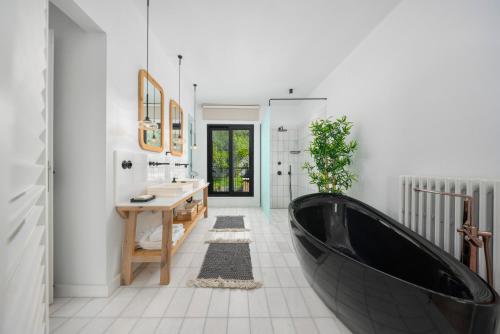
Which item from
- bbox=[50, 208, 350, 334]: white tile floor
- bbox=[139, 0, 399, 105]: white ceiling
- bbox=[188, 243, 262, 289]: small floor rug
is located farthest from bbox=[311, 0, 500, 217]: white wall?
bbox=[188, 243, 262, 289]: small floor rug

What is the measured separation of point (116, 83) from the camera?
177 cm

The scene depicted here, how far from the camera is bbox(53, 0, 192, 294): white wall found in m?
1.62

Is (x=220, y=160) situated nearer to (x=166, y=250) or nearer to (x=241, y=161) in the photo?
(x=241, y=161)

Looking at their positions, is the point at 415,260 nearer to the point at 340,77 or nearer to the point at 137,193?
the point at 137,193

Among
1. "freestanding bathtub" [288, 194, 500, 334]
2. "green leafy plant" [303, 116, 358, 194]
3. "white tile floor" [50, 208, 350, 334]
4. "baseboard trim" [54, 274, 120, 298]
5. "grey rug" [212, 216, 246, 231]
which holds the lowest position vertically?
"white tile floor" [50, 208, 350, 334]

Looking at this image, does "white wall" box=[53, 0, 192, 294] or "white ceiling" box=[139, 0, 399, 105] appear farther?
"white ceiling" box=[139, 0, 399, 105]

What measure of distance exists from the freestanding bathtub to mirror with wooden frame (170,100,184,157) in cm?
212

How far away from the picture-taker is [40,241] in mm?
780

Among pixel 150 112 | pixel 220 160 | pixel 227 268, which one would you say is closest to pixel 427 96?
pixel 227 268

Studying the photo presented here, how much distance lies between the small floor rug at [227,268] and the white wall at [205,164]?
2462 millimetres

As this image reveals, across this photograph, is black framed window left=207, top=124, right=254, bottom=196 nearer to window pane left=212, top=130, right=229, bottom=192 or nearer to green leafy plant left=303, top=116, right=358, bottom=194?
window pane left=212, top=130, right=229, bottom=192

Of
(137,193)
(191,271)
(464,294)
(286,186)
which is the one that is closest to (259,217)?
(286,186)

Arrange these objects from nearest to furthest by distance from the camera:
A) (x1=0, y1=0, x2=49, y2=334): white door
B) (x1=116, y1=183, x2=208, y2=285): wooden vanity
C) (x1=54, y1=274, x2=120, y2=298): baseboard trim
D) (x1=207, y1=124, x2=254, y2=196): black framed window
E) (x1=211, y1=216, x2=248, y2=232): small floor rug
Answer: (x1=0, y1=0, x2=49, y2=334): white door < (x1=54, y1=274, x2=120, y2=298): baseboard trim < (x1=116, y1=183, x2=208, y2=285): wooden vanity < (x1=211, y1=216, x2=248, y2=232): small floor rug < (x1=207, y1=124, x2=254, y2=196): black framed window

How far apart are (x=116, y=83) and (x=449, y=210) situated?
2662 mm
